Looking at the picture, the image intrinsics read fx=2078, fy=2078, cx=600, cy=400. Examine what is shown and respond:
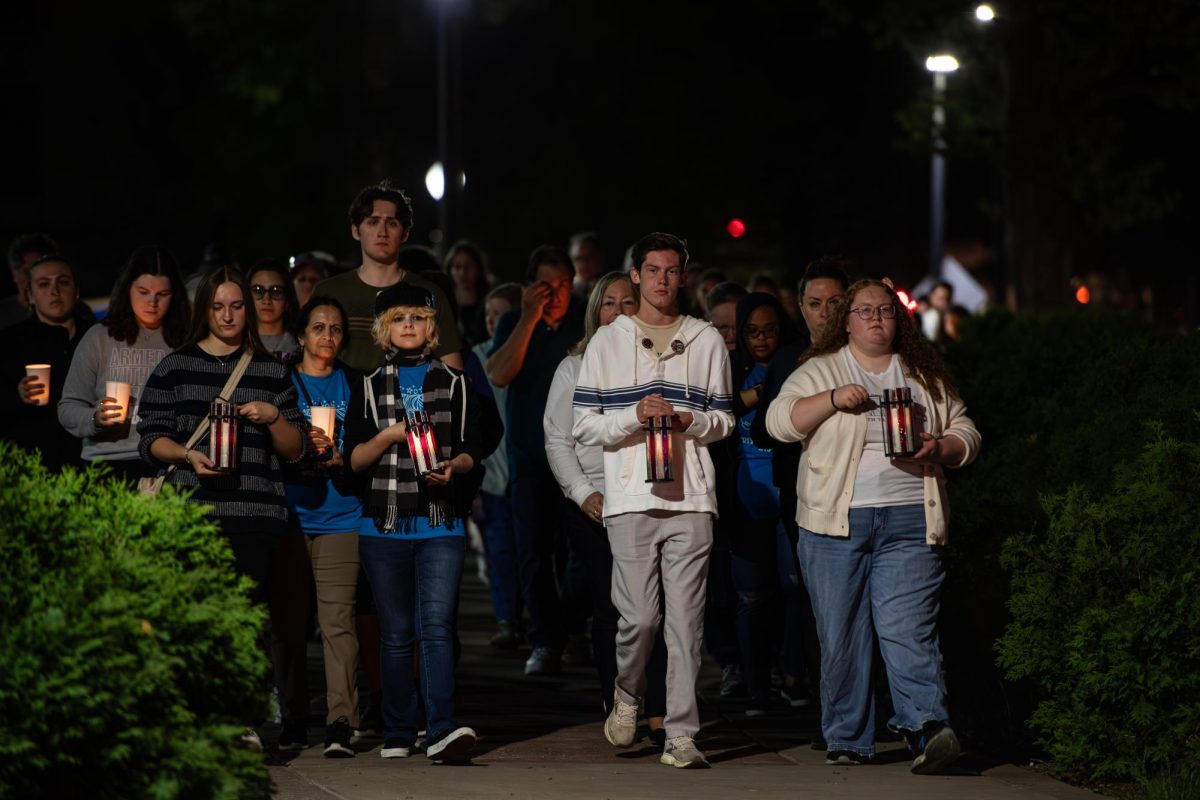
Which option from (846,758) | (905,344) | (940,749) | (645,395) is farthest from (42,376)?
(940,749)

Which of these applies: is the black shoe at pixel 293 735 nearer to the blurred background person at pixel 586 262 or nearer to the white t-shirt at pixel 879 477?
the white t-shirt at pixel 879 477

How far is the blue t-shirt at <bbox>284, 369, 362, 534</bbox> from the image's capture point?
29.9 feet

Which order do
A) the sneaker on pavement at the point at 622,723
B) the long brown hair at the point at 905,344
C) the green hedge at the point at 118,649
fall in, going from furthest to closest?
1. the sneaker on pavement at the point at 622,723
2. the long brown hair at the point at 905,344
3. the green hedge at the point at 118,649

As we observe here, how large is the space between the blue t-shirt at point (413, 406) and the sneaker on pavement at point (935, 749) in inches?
82.8

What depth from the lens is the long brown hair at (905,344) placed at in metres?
8.81

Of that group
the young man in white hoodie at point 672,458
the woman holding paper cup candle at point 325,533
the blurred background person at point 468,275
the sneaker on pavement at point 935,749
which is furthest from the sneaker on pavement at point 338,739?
the blurred background person at point 468,275

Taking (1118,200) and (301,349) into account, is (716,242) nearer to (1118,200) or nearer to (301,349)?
(1118,200)

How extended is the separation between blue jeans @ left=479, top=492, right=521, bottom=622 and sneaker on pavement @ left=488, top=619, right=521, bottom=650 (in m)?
0.04

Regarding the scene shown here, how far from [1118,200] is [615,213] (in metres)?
15.3

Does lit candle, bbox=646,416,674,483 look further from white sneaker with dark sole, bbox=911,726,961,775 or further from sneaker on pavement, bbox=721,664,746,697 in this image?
sneaker on pavement, bbox=721,664,746,697

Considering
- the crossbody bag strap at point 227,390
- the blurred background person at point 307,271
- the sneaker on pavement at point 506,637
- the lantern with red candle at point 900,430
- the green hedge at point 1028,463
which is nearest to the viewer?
the lantern with red candle at point 900,430

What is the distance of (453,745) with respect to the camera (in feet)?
27.8

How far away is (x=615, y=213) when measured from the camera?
42562 mm

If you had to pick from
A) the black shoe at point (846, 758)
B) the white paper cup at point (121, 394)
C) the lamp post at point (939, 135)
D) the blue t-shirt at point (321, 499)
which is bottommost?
the black shoe at point (846, 758)
